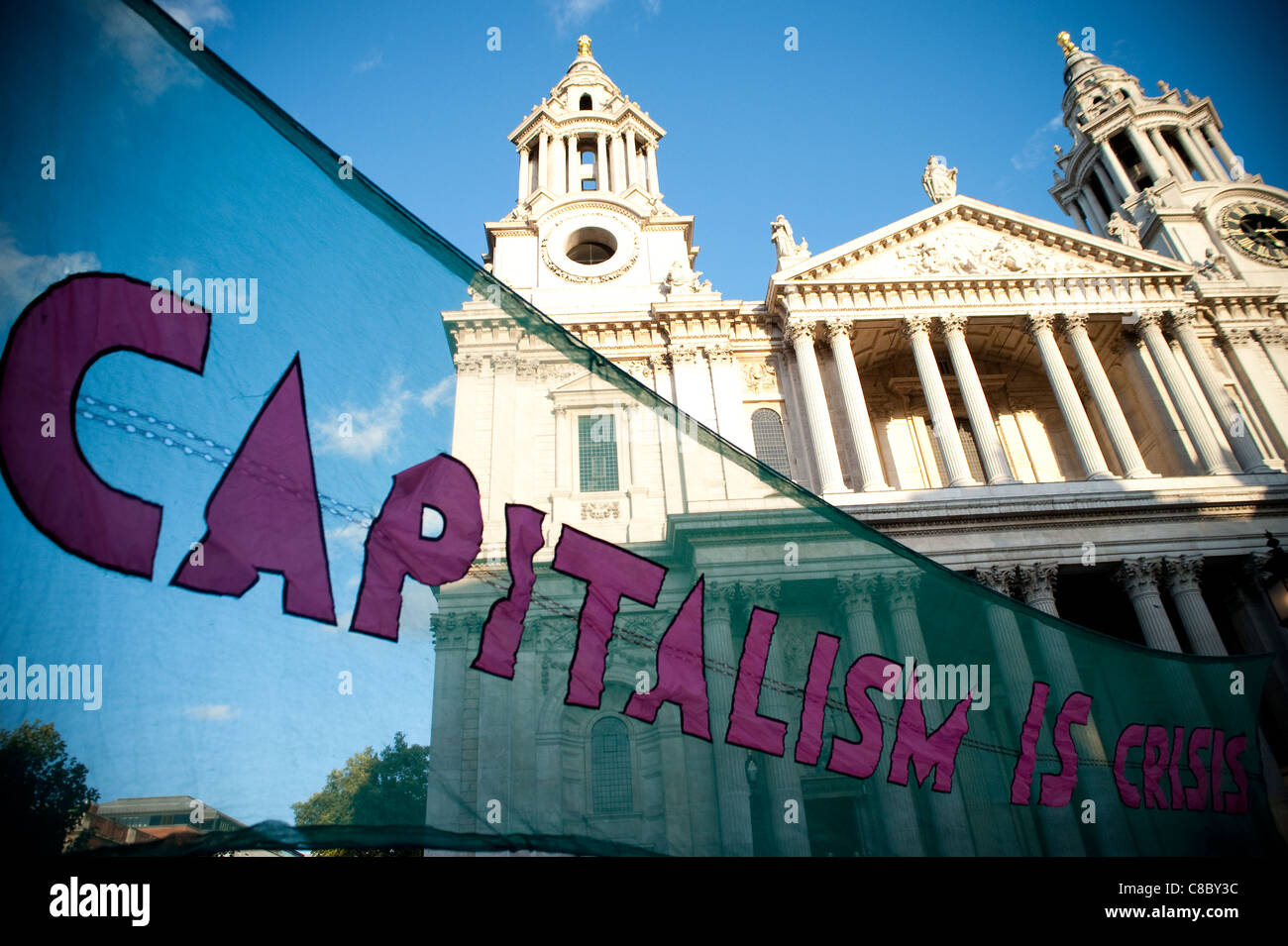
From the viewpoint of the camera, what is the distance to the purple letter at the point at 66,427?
4.04 metres

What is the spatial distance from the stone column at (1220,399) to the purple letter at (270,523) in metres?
26.7

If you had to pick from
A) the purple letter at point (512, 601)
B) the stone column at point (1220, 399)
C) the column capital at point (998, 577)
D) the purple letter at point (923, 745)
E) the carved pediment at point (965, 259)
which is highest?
the carved pediment at point (965, 259)

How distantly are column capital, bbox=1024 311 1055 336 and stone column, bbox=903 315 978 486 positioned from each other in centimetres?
305

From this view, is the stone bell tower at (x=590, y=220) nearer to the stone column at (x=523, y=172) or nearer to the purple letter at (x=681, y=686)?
the stone column at (x=523, y=172)

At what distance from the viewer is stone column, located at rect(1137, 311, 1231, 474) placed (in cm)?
2419

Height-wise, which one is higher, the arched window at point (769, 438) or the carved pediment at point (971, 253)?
the carved pediment at point (971, 253)

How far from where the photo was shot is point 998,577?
2158 centimetres

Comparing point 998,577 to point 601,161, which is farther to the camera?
point 601,161

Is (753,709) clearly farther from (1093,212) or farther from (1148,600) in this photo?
(1093,212)

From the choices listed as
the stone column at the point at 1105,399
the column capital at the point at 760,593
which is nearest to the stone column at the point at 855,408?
the stone column at the point at 1105,399

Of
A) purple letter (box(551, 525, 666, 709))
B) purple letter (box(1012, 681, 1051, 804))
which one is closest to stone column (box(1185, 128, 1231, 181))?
purple letter (box(1012, 681, 1051, 804))

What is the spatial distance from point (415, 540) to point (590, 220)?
27970mm

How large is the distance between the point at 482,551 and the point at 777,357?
2321cm

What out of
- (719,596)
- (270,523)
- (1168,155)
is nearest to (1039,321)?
(1168,155)
